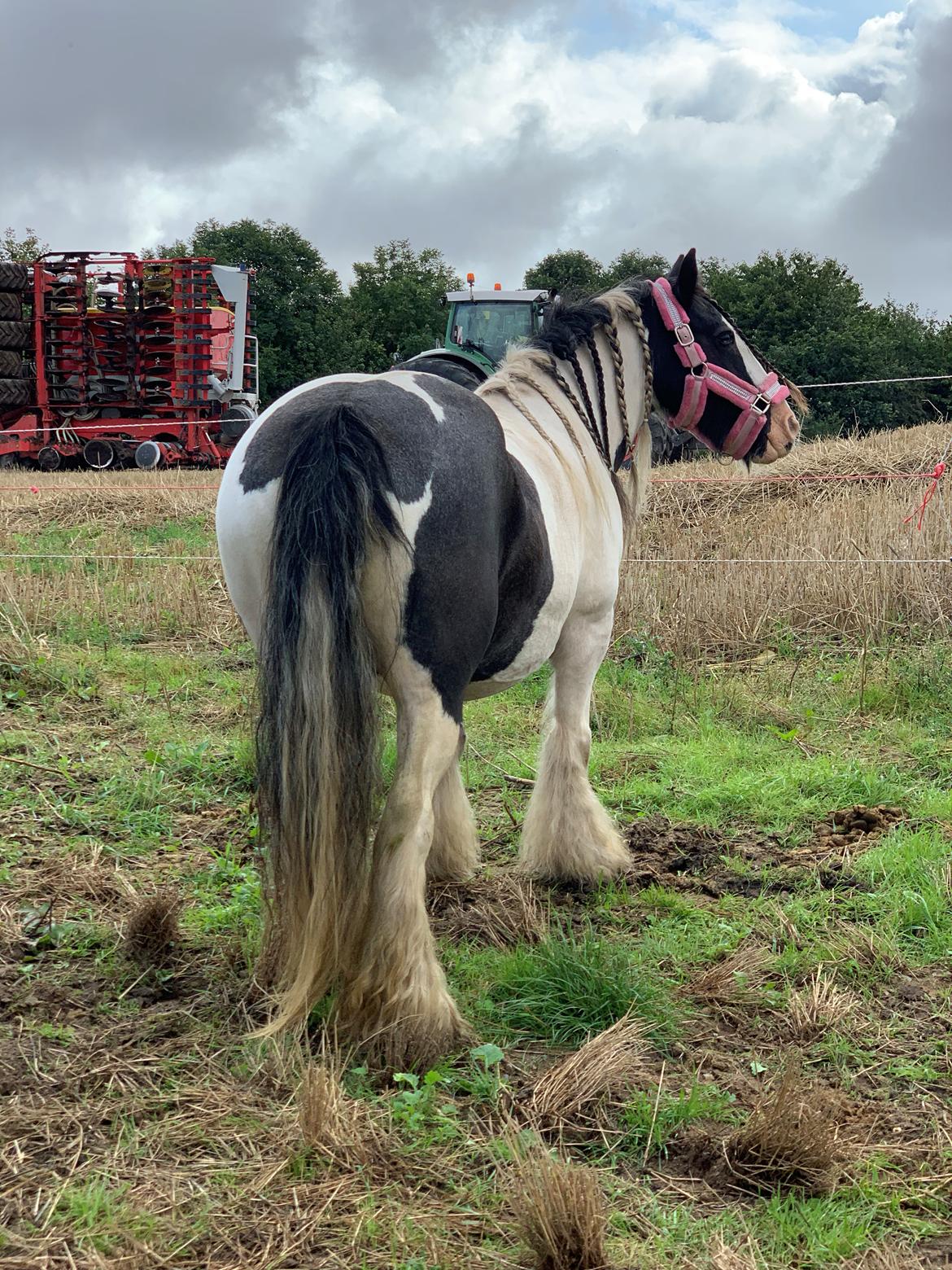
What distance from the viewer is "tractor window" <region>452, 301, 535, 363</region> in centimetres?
1611

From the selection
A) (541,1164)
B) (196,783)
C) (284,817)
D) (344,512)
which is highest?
(344,512)

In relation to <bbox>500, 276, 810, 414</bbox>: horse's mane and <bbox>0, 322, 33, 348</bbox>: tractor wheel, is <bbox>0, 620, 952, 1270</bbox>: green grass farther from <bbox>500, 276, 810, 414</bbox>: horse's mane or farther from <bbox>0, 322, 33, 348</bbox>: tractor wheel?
<bbox>0, 322, 33, 348</bbox>: tractor wheel

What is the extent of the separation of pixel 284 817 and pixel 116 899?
1.26 m

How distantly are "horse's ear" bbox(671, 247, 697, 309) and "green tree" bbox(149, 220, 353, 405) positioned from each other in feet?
114

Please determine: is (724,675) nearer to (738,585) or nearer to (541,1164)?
(738,585)

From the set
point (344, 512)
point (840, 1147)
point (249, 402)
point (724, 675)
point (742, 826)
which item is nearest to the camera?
Answer: point (840, 1147)

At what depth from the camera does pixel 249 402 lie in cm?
2123

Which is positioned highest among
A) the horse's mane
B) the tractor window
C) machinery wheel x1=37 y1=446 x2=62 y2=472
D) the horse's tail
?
the tractor window

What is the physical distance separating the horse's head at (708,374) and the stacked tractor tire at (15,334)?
682 inches

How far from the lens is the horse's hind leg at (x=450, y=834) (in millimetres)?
3844

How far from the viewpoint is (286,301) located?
39.9m

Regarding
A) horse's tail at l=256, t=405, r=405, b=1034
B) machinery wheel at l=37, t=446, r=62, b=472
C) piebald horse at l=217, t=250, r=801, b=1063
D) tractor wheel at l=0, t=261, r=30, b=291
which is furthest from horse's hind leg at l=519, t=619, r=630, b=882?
tractor wheel at l=0, t=261, r=30, b=291

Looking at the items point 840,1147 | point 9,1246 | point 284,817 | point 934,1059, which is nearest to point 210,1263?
point 9,1246

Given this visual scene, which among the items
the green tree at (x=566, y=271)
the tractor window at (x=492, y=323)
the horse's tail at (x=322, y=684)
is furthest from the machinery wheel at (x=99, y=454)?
the green tree at (x=566, y=271)
